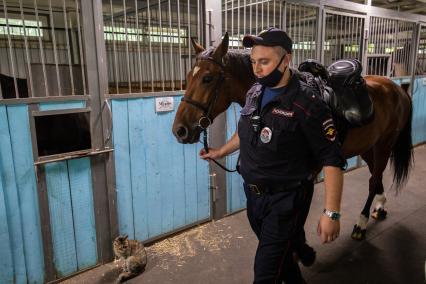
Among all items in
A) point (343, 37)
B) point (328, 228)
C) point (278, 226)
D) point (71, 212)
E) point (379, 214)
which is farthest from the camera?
point (343, 37)

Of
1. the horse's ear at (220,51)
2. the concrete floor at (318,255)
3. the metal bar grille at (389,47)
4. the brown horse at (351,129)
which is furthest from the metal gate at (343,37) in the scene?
the horse's ear at (220,51)

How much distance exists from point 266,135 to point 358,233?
5.87 ft

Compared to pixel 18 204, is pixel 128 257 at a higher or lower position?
lower

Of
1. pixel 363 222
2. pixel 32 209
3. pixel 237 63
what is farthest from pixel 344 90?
pixel 32 209

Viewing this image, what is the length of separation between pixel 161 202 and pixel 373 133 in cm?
167

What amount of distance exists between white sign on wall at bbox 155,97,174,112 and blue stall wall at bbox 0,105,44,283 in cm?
84

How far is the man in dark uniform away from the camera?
1203 mm

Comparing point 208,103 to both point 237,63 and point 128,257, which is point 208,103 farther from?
point 128,257

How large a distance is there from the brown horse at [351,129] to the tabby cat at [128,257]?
93cm

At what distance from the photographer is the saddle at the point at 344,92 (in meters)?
1.96

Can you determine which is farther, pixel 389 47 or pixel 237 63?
pixel 389 47

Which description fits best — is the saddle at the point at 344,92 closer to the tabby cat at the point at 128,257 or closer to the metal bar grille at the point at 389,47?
the tabby cat at the point at 128,257

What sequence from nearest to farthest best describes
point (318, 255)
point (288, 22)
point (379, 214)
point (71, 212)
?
1. point (71, 212)
2. point (318, 255)
3. point (379, 214)
4. point (288, 22)

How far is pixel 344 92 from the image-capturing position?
2082 mm
